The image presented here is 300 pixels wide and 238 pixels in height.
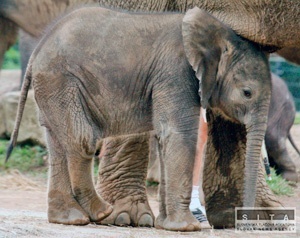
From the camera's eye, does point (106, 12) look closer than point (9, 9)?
Yes

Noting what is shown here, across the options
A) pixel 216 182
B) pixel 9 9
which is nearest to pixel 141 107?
pixel 216 182

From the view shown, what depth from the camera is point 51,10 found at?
802 cm

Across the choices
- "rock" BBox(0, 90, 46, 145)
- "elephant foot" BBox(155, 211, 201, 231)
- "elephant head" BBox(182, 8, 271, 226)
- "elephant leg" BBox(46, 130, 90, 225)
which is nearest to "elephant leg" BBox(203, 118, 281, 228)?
"elephant head" BBox(182, 8, 271, 226)

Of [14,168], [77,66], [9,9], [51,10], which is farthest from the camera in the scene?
[14,168]

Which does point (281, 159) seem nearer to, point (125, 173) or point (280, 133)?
point (280, 133)

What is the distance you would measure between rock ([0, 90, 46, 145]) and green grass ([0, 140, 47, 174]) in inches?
3.1

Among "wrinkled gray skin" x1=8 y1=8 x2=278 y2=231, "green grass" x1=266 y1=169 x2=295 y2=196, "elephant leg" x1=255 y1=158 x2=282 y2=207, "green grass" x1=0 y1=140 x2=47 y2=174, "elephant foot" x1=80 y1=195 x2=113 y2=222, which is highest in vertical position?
"green grass" x1=0 y1=140 x2=47 y2=174

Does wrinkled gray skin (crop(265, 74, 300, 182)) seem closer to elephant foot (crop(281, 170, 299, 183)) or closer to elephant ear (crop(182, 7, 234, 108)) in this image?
elephant foot (crop(281, 170, 299, 183))

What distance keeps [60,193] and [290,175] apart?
14.7ft

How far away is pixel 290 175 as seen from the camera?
380 inches

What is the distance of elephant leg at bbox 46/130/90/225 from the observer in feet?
17.8

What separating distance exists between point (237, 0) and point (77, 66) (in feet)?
2.90

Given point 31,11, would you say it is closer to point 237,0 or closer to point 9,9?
point 9,9

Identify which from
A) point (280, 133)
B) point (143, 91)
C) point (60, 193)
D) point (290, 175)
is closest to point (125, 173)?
point (60, 193)
